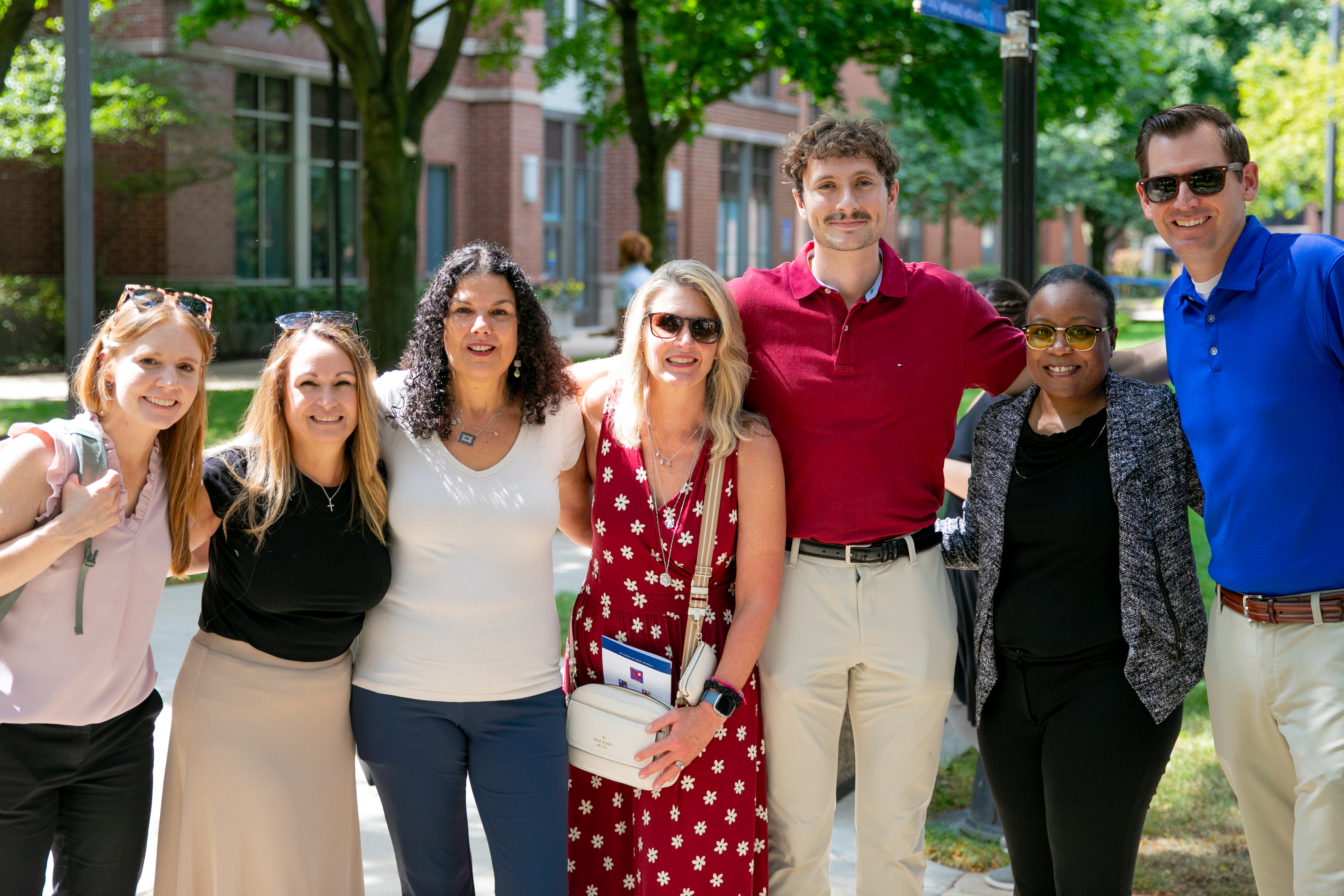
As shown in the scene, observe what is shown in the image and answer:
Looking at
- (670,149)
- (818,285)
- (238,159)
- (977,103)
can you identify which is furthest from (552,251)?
(818,285)

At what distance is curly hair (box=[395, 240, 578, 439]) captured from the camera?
3.42 m

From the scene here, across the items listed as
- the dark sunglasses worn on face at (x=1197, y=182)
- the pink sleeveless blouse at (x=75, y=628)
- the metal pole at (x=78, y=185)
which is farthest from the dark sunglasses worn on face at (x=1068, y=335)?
the metal pole at (x=78, y=185)

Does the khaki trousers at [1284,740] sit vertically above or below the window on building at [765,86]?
below

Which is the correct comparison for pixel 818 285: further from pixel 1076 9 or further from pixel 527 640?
pixel 1076 9

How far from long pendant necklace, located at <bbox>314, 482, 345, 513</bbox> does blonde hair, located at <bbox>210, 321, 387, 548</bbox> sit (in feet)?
0.12

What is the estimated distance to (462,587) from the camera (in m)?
3.26

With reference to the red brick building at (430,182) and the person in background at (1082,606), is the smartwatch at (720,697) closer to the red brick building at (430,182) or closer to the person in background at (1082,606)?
the person in background at (1082,606)

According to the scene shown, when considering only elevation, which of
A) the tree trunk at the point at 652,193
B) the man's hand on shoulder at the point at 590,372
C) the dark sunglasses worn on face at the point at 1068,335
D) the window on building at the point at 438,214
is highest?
the window on building at the point at 438,214

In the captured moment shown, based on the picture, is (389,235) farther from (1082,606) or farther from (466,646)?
(1082,606)

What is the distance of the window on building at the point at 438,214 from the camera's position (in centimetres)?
2509

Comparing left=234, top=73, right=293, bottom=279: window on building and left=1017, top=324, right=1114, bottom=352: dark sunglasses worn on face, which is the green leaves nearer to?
left=234, top=73, right=293, bottom=279: window on building

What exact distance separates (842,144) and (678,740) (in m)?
1.75

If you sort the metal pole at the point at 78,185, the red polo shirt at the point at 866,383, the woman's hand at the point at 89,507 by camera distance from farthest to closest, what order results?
1. the metal pole at the point at 78,185
2. the red polo shirt at the point at 866,383
3. the woman's hand at the point at 89,507

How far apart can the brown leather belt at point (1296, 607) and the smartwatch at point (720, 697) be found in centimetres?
133
